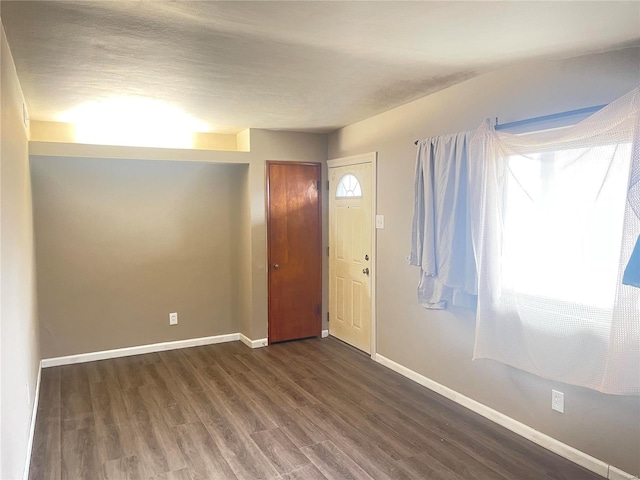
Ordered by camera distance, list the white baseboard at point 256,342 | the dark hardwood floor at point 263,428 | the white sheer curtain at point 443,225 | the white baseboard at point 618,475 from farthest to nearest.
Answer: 1. the white baseboard at point 256,342
2. the white sheer curtain at point 443,225
3. the dark hardwood floor at point 263,428
4. the white baseboard at point 618,475

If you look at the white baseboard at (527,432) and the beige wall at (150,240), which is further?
the beige wall at (150,240)

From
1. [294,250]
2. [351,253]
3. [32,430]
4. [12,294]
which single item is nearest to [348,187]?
[351,253]

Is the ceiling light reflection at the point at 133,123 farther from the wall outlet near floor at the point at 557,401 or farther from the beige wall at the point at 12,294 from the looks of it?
the wall outlet near floor at the point at 557,401

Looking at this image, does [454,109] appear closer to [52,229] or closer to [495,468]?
[495,468]

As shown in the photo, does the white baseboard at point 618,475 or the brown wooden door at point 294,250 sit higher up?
the brown wooden door at point 294,250

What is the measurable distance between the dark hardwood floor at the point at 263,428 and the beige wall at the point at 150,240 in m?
0.54

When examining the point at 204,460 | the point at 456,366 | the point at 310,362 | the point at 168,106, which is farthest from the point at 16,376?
the point at 456,366

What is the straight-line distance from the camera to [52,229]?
418 centimetres

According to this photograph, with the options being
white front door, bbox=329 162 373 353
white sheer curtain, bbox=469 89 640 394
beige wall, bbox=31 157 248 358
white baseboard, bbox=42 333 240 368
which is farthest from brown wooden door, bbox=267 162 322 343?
white sheer curtain, bbox=469 89 640 394

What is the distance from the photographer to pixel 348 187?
4.70 m

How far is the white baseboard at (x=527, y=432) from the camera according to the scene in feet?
7.88

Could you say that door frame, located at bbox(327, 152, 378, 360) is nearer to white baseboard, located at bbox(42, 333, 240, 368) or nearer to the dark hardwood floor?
the dark hardwood floor

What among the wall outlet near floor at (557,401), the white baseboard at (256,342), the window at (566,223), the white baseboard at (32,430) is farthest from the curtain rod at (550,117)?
the white baseboard at (32,430)

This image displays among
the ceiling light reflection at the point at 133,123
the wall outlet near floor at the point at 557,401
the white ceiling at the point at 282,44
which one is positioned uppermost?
the white ceiling at the point at 282,44
